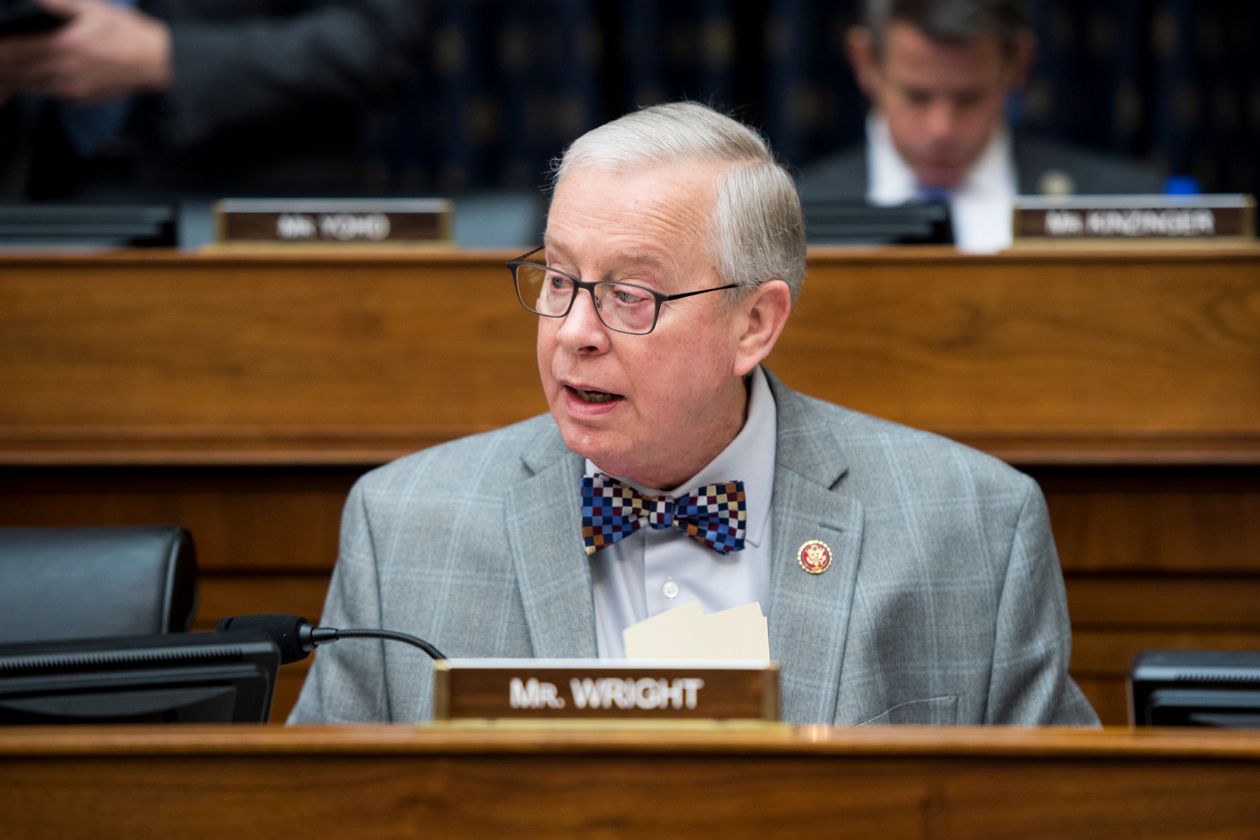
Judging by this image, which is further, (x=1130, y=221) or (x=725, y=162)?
(x=1130, y=221)

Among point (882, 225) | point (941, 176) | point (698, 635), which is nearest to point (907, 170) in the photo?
point (941, 176)

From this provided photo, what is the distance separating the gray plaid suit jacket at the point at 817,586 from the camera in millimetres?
1748

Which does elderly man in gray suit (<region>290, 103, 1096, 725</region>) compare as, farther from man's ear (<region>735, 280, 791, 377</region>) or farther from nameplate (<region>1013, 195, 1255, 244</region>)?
nameplate (<region>1013, 195, 1255, 244</region>)

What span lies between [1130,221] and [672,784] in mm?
1646

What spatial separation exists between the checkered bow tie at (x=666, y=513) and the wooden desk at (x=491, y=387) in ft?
1.94

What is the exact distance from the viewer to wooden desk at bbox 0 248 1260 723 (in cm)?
233

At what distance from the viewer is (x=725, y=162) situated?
1769mm

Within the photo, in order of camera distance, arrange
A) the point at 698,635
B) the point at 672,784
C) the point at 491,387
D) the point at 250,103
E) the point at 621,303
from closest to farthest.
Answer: the point at 672,784 → the point at 698,635 → the point at 621,303 → the point at 491,387 → the point at 250,103

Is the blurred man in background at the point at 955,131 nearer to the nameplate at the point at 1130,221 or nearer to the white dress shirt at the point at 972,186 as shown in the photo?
the white dress shirt at the point at 972,186

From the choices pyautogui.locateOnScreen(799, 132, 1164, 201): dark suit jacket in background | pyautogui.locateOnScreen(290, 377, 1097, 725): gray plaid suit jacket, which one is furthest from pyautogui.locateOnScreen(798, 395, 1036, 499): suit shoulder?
pyautogui.locateOnScreen(799, 132, 1164, 201): dark suit jacket in background

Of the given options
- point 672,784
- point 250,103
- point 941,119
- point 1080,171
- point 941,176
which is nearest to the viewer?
point 672,784

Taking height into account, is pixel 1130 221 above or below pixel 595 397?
above

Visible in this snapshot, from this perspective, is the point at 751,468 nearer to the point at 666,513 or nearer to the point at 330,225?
the point at 666,513

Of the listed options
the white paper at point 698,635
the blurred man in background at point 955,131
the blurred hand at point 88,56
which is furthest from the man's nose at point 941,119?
the white paper at point 698,635
